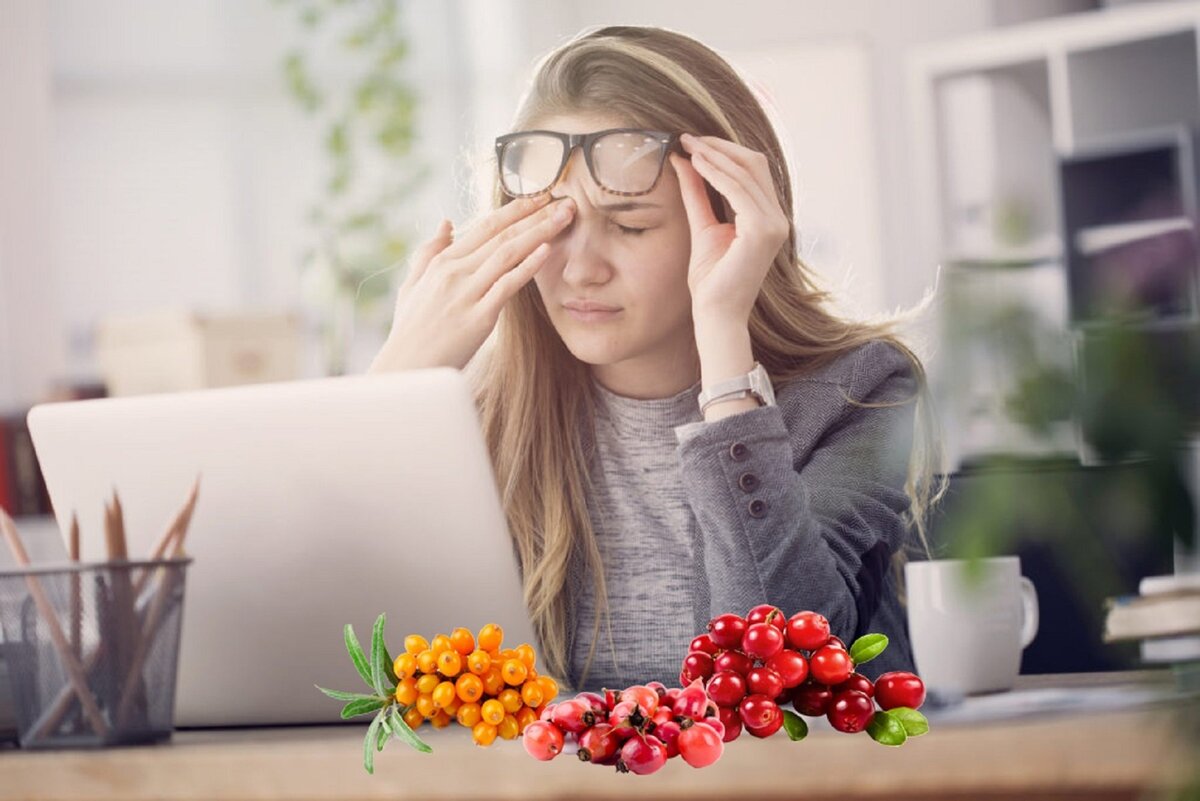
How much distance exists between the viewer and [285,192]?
3.75 metres

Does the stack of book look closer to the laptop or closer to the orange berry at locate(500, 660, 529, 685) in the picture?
the orange berry at locate(500, 660, 529, 685)

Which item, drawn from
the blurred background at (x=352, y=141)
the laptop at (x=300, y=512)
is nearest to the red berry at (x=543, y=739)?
the laptop at (x=300, y=512)

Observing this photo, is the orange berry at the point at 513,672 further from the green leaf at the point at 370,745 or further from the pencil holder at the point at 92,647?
the pencil holder at the point at 92,647

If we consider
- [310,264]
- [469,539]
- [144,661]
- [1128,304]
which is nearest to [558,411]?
[469,539]

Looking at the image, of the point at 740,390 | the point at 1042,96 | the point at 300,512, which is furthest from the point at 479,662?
the point at 1042,96

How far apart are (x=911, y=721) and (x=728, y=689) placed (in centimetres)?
11

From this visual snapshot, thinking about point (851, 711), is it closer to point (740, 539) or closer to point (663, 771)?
point (663, 771)

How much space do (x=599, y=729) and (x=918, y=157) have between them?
285 centimetres

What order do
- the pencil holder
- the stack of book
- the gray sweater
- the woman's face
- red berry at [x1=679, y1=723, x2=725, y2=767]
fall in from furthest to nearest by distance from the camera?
the woman's face → the gray sweater → the pencil holder → red berry at [x1=679, y1=723, x2=725, y2=767] → the stack of book

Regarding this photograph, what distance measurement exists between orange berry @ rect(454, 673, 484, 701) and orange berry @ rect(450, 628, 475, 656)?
0.05ft

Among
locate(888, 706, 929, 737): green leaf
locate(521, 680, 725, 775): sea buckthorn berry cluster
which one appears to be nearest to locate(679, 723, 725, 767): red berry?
locate(521, 680, 725, 775): sea buckthorn berry cluster

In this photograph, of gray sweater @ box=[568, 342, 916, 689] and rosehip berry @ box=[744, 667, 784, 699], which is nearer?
rosehip berry @ box=[744, 667, 784, 699]

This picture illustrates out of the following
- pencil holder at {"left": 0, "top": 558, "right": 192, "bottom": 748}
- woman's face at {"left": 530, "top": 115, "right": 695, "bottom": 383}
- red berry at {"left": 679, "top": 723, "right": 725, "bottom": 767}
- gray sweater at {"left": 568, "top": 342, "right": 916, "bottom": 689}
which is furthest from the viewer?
woman's face at {"left": 530, "top": 115, "right": 695, "bottom": 383}

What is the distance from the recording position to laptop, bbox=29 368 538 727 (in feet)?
3.18
